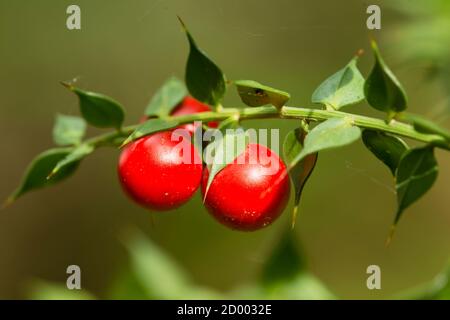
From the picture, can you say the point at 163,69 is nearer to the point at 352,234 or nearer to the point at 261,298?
the point at 352,234

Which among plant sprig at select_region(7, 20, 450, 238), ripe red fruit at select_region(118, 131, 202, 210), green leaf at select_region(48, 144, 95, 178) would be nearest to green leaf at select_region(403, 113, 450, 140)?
plant sprig at select_region(7, 20, 450, 238)

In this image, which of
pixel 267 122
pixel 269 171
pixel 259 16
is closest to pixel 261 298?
pixel 269 171

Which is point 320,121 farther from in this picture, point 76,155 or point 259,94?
point 76,155

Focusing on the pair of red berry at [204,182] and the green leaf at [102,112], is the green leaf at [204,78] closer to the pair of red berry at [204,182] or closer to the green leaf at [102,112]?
the pair of red berry at [204,182]

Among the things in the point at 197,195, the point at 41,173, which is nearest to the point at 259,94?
the point at 41,173

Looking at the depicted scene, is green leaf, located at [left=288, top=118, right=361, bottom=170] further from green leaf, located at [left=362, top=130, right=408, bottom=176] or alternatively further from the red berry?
the red berry
